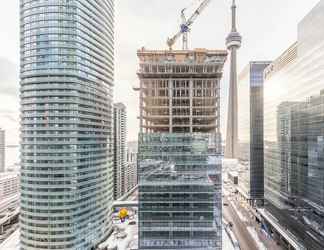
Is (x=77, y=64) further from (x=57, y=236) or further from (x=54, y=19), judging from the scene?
(x=57, y=236)

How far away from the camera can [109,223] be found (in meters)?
84.8

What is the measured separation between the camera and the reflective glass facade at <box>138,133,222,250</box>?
52.5m

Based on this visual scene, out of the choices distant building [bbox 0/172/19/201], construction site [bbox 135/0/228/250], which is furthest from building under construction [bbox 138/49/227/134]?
distant building [bbox 0/172/19/201]

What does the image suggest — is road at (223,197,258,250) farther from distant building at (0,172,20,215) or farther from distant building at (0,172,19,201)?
distant building at (0,172,19,201)

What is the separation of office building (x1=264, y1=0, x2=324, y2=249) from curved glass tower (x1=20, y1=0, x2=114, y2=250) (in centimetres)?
7675

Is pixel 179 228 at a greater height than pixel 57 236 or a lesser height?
greater

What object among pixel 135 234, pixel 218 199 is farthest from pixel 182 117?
pixel 135 234

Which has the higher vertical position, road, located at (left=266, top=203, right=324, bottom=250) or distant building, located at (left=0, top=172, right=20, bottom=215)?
road, located at (left=266, top=203, right=324, bottom=250)

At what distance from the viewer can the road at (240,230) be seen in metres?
73.4

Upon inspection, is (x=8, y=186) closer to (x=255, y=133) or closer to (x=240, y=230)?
(x=240, y=230)

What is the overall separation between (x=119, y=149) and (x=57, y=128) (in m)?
61.7

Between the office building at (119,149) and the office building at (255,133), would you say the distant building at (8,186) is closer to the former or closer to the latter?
the office building at (119,149)

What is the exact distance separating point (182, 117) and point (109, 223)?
63798 mm

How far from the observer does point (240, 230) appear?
3374 inches
